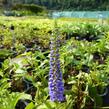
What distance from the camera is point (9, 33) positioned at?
10312mm

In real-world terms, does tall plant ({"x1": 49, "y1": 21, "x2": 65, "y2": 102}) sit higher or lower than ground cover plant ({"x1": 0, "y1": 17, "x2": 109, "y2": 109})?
higher

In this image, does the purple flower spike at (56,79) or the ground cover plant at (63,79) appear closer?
the purple flower spike at (56,79)

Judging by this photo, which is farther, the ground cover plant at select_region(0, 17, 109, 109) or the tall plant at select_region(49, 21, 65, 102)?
the ground cover plant at select_region(0, 17, 109, 109)

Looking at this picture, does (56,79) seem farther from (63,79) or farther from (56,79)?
(63,79)

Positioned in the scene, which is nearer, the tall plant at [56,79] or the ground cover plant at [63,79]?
the tall plant at [56,79]

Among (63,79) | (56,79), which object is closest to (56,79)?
(56,79)

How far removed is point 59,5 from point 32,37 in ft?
260

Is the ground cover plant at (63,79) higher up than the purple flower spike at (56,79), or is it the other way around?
the purple flower spike at (56,79)

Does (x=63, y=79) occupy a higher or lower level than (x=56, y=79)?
lower

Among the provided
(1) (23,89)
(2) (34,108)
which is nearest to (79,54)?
(1) (23,89)

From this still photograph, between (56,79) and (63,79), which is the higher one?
(56,79)

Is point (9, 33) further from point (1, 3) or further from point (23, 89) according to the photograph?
point (1, 3)

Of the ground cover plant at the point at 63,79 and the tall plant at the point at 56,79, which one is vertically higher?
the tall plant at the point at 56,79

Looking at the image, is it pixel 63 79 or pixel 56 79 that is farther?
pixel 63 79
